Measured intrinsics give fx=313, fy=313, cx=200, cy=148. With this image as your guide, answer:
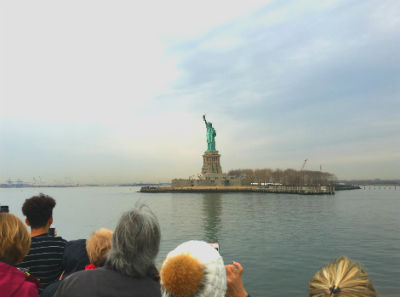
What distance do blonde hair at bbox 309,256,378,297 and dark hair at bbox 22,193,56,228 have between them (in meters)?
2.89

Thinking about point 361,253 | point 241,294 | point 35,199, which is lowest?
point 361,253

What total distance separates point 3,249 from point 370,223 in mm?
28398

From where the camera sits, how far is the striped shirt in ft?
10.8

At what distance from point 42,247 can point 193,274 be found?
2189mm

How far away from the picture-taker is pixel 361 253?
15.2 m

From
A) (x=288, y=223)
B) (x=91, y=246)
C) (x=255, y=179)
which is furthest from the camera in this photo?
(x=255, y=179)

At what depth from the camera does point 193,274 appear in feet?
6.27

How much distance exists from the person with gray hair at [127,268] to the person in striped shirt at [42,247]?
152 centimetres

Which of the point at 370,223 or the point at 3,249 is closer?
the point at 3,249

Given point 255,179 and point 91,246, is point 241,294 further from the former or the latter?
point 255,179

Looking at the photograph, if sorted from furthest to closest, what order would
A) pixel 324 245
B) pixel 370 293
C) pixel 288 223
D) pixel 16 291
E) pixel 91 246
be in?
pixel 288 223
pixel 324 245
pixel 91 246
pixel 16 291
pixel 370 293

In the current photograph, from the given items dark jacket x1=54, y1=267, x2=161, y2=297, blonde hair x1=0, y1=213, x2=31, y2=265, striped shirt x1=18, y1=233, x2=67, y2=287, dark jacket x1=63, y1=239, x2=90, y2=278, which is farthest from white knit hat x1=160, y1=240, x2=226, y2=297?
striped shirt x1=18, y1=233, x2=67, y2=287

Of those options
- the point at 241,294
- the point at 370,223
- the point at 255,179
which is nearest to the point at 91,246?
the point at 241,294

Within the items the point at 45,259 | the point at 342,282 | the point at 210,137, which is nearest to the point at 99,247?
the point at 45,259
